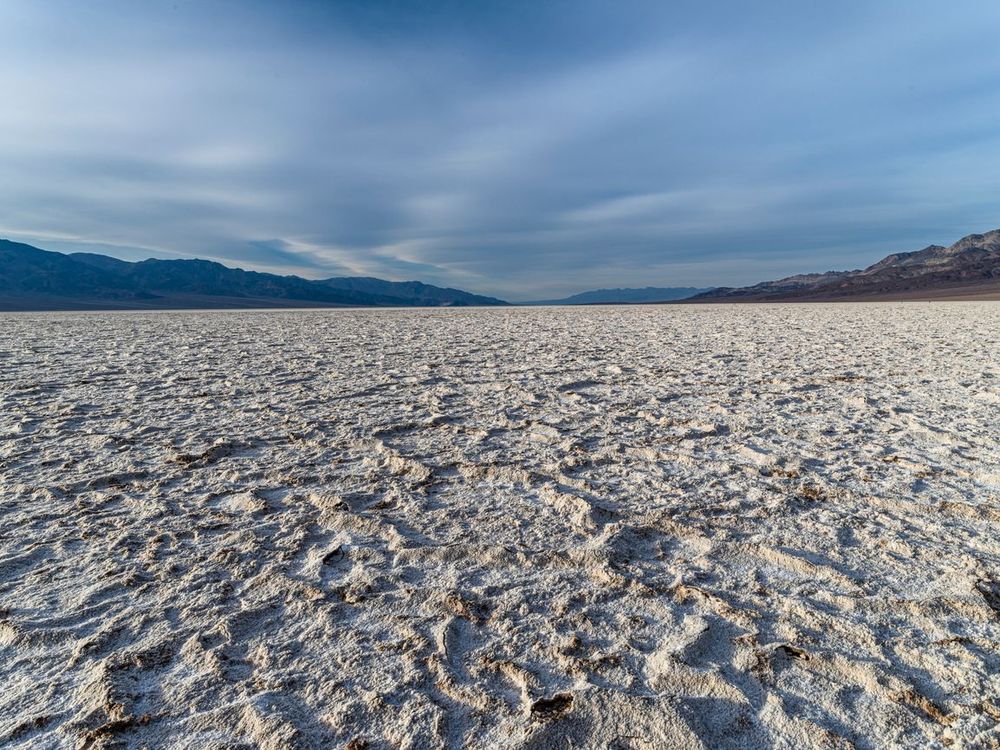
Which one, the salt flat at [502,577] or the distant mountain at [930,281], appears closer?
the salt flat at [502,577]

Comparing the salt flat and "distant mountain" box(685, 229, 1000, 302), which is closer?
the salt flat

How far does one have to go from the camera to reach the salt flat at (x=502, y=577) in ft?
4.87

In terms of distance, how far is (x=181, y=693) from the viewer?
5.13ft

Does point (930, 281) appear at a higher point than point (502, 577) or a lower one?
lower

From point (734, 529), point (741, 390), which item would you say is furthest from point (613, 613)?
point (741, 390)

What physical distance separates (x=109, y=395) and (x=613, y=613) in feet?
18.9

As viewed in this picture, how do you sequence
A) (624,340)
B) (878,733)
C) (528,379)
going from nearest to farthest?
1. (878,733)
2. (528,379)
3. (624,340)

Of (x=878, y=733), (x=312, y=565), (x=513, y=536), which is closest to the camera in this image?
(x=878, y=733)

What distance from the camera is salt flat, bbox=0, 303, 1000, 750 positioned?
149 centimetres

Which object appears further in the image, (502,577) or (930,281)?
(930,281)

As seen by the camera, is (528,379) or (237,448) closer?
(237,448)


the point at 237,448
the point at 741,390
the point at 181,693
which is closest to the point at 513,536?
the point at 181,693

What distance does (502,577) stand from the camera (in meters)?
2.20

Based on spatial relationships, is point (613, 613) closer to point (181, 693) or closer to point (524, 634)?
point (524, 634)
